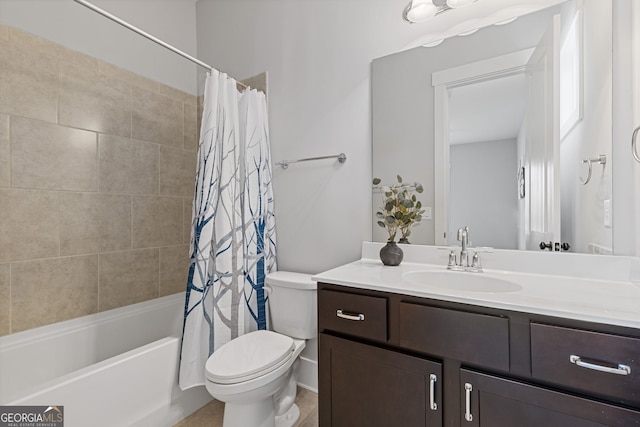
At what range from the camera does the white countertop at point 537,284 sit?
83 centimetres

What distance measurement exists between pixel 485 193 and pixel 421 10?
0.96 meters

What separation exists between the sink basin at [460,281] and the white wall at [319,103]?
17.8 inches

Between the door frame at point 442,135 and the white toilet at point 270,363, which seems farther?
the door frame at point 442,135

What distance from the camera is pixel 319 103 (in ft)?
6.23

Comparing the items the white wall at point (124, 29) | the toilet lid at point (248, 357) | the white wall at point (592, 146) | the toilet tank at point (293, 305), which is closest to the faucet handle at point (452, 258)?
the white wall at point (592, 146)

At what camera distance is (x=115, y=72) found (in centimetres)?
201

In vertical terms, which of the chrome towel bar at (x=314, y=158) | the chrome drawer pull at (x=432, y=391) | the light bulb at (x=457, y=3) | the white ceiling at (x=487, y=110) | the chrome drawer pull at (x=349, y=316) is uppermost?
the light bulb at (x=457, y=3)

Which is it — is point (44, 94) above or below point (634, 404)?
above

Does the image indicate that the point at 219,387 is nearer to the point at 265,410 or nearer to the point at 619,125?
the point at 265,410

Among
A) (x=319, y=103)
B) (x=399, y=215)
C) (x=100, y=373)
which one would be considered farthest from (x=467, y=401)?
(x=319, y=103)

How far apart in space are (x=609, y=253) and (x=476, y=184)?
55cm

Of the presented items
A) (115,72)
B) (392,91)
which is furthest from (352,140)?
(115,72)

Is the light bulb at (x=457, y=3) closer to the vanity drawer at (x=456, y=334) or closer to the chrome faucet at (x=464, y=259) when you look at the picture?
the chrome faucet at (x=464, y=259)

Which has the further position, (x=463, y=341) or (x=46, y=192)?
(x=46, y=192)
